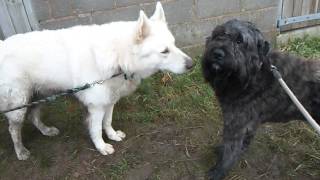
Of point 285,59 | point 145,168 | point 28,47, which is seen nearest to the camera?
point 285,59

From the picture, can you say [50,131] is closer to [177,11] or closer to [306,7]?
[177,11]

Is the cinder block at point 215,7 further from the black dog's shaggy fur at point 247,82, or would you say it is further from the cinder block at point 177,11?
the black dog's shaggy fur at point 247,82

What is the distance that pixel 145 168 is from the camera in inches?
127

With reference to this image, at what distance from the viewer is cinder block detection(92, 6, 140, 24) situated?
4047 millimetres

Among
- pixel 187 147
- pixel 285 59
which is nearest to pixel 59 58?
pixel 187 147

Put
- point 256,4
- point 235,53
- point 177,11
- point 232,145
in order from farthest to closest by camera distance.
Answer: point 256,4
point 177,11
point 232,145
point 235,53

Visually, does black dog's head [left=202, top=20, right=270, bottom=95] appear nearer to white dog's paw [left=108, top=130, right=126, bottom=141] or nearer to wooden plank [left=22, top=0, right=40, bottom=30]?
white dog's paw [left=108, top=130, right=126, bottom=141]

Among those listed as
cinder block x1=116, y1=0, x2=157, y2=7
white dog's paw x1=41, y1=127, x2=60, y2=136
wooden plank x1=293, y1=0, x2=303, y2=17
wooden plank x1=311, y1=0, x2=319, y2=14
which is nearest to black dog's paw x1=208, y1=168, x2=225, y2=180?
white dog's paw x1=41, y1=127, x2=60, y2=136

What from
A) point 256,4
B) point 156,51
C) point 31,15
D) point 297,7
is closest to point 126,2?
point 31,15

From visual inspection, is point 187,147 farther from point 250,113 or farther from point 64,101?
point 64,101

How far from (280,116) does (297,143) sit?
2.39ft

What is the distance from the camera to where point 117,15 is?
4.12 meters

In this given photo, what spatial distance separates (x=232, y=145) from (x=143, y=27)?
1117 millimetres

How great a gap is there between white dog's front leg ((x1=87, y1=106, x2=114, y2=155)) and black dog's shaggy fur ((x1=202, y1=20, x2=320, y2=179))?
96 cm
